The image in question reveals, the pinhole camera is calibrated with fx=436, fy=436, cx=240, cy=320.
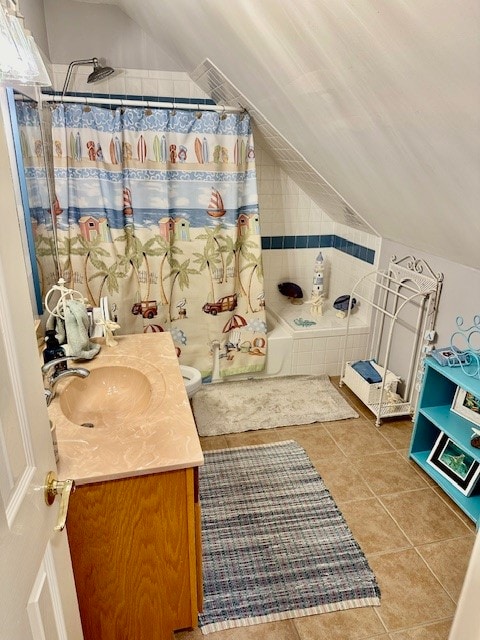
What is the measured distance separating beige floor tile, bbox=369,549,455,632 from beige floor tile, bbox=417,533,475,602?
32mm

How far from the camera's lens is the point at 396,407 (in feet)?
9.34

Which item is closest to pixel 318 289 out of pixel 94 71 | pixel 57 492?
pixel 94 71

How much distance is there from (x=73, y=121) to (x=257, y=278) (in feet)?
4.98

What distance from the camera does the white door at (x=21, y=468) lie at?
2.22ft

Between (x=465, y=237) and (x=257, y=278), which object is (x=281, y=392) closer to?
(x=257, y=278)

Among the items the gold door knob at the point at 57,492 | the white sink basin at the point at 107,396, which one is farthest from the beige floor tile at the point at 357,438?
the gold door knob at the point at 57,492

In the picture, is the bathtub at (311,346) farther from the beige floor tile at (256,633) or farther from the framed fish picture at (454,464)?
the beige floor tile at (256,633)

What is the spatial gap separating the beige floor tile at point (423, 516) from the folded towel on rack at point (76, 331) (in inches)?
64.0

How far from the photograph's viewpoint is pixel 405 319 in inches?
115

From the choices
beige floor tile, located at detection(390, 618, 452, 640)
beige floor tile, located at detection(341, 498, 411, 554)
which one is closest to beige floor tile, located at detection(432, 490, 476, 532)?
beige floor tile, located at detection(341, 498, 411, 554)

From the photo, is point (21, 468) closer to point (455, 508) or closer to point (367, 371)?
point (455, 508)

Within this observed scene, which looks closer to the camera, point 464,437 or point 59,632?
point 59,632

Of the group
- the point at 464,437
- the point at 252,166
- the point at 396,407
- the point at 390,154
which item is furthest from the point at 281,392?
the point at 390,154

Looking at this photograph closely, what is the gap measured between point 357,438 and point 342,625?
3.92ft
